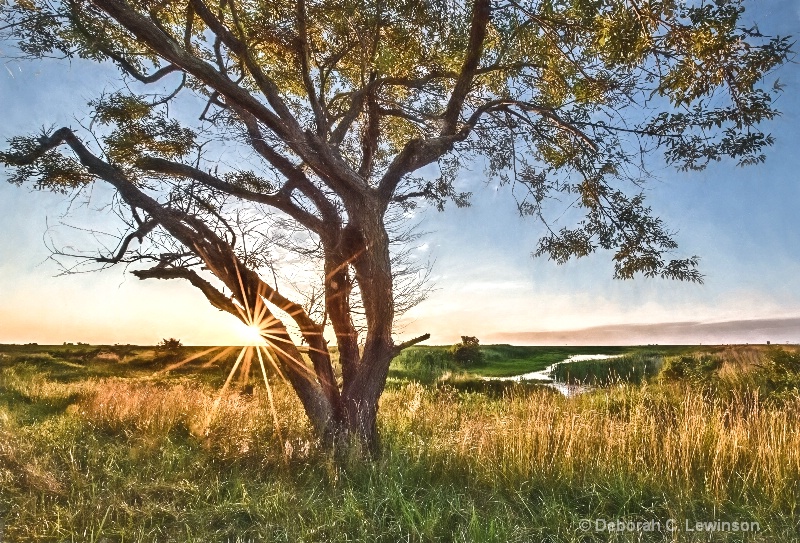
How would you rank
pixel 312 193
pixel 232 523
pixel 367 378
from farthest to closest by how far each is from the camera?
1. pixel 312 193
2. pixel 367 378
3. pixel 232 523

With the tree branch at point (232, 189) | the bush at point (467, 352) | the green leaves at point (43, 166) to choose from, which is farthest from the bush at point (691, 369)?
the green leaves at point (43, 166)

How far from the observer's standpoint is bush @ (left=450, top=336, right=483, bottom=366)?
18.5 meters

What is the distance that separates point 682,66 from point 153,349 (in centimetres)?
1219

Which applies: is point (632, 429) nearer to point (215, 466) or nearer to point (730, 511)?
point (730, 511)

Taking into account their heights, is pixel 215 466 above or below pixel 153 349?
below

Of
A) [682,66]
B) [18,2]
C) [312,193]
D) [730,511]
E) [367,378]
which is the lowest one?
[730,511]

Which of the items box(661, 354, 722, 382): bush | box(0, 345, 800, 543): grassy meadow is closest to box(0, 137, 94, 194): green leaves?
box(0, 345, 800, 543): grassy meadow

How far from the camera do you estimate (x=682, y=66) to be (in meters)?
5.11

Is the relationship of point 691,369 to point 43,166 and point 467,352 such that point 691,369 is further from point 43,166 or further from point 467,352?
point 43,166

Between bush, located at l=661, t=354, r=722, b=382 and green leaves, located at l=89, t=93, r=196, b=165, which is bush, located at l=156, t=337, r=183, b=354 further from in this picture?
bush, located at l=661, t=354, r=722, b=382

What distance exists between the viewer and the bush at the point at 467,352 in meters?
18.5

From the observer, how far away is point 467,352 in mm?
18734

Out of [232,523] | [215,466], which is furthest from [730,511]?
[215,466]

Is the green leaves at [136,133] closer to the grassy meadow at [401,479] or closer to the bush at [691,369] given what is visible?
the grassy meadow at [401,479]
